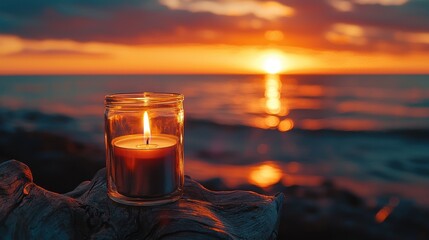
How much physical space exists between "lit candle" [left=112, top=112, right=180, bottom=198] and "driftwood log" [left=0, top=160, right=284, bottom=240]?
2.9 inches

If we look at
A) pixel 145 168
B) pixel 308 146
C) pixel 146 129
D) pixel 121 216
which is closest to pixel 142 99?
pixel 146 129

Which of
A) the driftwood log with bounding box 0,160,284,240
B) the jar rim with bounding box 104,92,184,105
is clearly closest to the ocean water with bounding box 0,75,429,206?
the driftwood log with bounding box 0,160,284,240

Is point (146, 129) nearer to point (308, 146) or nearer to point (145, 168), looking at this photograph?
point (145, 168)

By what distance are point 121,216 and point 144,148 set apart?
283mm

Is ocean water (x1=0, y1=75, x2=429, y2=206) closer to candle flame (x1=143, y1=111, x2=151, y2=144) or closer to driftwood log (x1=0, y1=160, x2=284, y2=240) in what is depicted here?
driftwood log (x1=0, y1=160, x2=284, y2=240)

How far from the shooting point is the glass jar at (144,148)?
1610 mm

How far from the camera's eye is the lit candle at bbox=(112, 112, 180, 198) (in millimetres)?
1597

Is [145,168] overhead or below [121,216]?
overhead

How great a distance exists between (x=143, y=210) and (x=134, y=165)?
0.61 ft

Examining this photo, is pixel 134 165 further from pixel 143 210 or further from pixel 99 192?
pixel 99 192

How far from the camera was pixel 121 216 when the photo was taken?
1581 mm

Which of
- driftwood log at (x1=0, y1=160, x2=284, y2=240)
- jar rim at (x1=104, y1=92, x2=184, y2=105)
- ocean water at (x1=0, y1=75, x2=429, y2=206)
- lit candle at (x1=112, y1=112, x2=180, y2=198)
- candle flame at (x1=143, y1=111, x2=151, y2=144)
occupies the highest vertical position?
jar rim at (x1=104, y1=92, x2=184, y2=105)

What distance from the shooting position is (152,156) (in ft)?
5.24

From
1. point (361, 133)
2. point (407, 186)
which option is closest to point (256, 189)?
point (407, 186)
